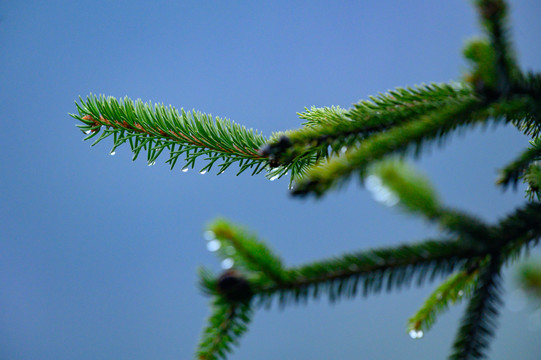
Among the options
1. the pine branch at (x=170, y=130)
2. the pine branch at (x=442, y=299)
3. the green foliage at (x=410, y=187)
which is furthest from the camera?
the pine branch at (x=170, y=130)

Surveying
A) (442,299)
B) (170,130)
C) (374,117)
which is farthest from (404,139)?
(170,130)

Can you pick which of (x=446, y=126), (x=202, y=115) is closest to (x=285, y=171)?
(x=202, y=115)

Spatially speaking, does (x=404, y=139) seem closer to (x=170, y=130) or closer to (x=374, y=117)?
(x=374, y=117)

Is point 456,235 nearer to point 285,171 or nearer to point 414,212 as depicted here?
point 414,212

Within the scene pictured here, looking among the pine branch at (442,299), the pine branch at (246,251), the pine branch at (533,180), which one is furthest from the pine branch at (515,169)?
the pine branch at (246,251)

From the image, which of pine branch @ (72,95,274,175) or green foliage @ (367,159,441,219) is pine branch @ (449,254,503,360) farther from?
pine branch @ (72,95,274,175)

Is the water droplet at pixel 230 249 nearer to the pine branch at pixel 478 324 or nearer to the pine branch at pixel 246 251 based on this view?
the pine branch at pixel 246 251
